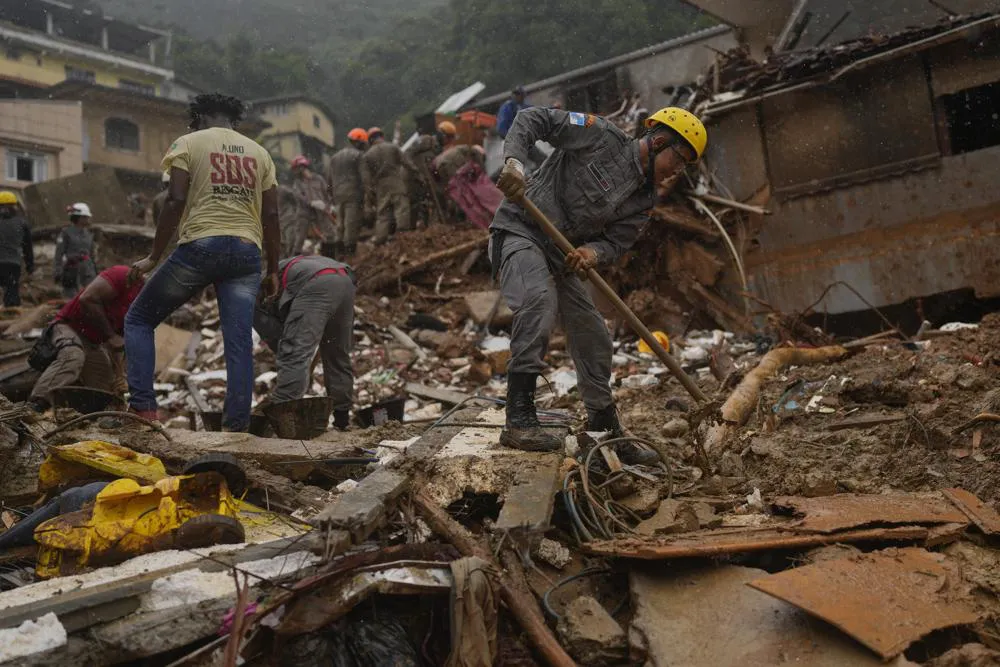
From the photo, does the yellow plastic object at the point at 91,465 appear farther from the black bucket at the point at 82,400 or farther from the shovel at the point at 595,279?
the shovel at the point at 595,279

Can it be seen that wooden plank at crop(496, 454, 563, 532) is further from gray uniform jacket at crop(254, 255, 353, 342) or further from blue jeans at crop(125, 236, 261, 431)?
gray uniform jacket at crop(254, 255, 353, 342)

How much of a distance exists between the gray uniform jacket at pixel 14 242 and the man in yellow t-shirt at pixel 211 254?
7.35 meters

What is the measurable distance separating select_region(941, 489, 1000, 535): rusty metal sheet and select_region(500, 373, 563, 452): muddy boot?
154 cm

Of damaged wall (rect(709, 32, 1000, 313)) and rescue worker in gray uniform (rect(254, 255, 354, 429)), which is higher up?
damaged wall (rect(709, 32, 1000, 313))

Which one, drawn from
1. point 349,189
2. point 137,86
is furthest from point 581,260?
point 137,86

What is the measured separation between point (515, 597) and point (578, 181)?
217 cm

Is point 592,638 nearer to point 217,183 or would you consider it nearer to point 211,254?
point 211,254

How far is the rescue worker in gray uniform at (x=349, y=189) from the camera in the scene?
39.3ft

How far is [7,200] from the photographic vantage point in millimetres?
10164

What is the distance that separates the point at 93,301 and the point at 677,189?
620 cm

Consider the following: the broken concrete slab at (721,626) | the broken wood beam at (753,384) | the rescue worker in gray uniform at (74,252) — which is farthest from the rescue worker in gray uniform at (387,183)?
the broken concrete slab at (721,626)

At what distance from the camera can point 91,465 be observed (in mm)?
3041

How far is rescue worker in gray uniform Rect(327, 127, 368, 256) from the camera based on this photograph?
12.0 meters

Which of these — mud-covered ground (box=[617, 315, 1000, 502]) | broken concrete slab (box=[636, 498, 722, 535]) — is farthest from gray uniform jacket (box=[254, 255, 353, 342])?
broken concrete slab (box=[636, 498, 722, 535])
